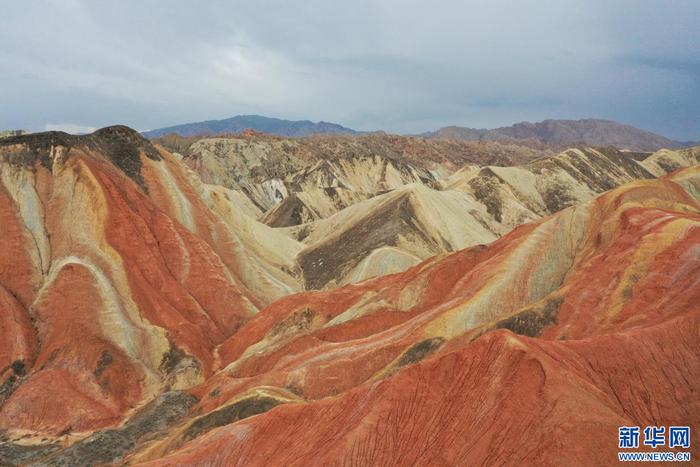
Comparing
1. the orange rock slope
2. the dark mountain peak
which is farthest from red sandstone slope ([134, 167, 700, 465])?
the dark mountain peak

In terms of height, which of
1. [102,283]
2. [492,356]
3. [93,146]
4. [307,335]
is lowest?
[307,335]

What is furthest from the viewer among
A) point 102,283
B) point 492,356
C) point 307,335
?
point 102,283

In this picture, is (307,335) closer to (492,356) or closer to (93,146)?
(492,356)

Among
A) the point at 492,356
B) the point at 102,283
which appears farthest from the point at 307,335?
the point at 492,356

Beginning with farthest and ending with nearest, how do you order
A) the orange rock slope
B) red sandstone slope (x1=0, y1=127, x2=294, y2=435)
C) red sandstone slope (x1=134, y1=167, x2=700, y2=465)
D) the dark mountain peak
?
the dark mountain peak, red sandstone slope (x1=0, y1=127, x2=294, y2=435), the orange rock slope, red sandstone slope (x1=134, y1=167, x2=700, y2=465)

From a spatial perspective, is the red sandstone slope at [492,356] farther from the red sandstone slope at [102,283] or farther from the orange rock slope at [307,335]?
the red sandstone slope at [102,283]

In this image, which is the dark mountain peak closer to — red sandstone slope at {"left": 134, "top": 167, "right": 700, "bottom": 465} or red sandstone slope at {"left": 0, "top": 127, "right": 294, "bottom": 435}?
red sandstone slope at {"left": 0, "top": 127, "right": 294, "bottom": 435}
